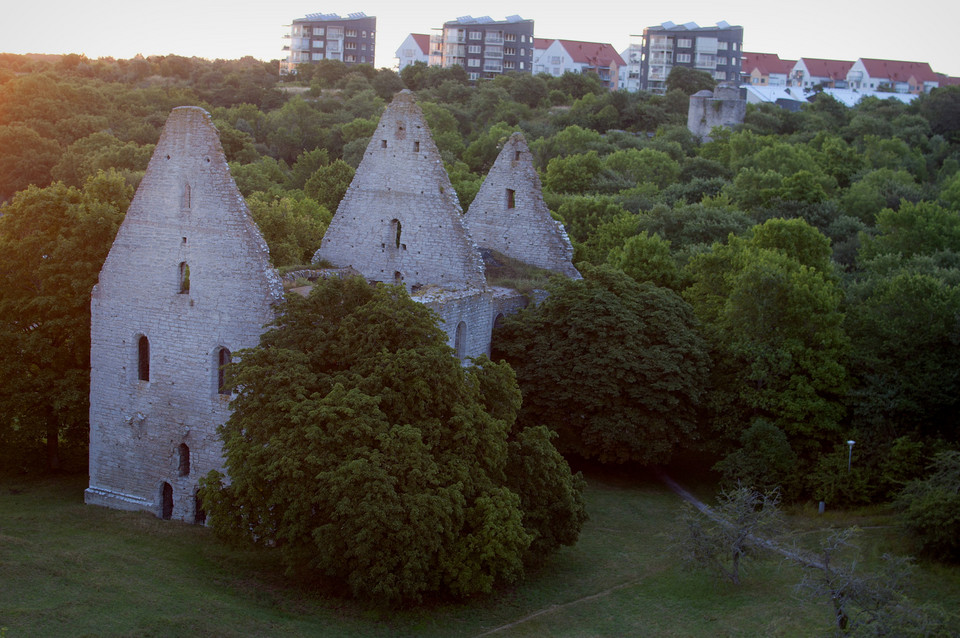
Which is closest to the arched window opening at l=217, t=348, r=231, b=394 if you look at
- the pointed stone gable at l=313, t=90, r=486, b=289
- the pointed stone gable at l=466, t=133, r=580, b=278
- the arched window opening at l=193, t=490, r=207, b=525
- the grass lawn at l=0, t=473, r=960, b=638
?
the arched window opening at l=193, t=490, r=207, b=525

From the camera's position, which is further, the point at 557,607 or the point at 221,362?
the point at 221,362

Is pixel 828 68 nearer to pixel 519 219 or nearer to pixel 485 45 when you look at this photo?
pixel 485 45

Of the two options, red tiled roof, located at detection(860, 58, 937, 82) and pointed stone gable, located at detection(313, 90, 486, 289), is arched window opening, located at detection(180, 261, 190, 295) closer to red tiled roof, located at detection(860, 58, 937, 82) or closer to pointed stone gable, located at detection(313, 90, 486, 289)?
pointed stone gable, located at detection(313, 90, 486, 289)

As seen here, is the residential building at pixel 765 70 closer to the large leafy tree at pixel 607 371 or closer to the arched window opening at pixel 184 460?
the large leafy tree at pixel 607 371

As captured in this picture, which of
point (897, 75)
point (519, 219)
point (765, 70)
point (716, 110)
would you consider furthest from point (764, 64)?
point (519, 219)

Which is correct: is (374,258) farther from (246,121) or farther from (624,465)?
(246,121)

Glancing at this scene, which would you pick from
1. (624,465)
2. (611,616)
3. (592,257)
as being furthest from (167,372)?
(592,257)

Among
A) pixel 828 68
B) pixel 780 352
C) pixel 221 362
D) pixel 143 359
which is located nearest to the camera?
pixel 221 362

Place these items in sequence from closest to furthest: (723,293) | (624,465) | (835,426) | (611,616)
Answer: (611,616)
(835,426)
(624,465)
(723,293)
